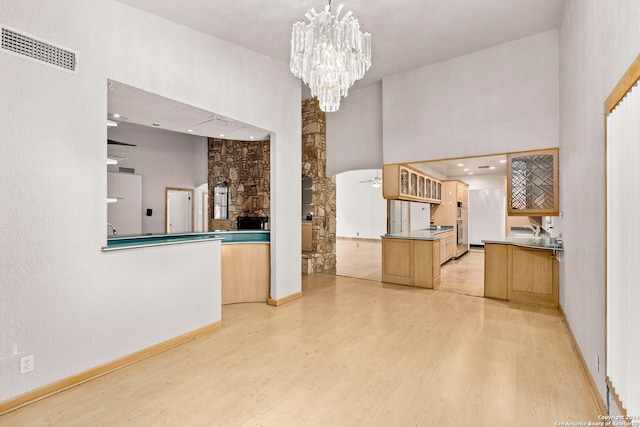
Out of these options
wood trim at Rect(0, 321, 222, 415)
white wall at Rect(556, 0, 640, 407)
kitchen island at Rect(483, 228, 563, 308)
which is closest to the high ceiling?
white wall at Rect(556, 0, 640, 407)

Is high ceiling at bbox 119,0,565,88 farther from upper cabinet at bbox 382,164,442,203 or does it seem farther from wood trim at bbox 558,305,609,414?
wood trim at bbox 558,305,609,414

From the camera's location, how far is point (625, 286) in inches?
61.1

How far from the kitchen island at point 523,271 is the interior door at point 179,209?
7.41m

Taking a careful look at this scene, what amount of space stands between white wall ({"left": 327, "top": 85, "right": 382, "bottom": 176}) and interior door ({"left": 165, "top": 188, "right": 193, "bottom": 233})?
4.62 m

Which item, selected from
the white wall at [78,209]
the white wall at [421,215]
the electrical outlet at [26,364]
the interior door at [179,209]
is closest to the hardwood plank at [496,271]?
the white wall at [421,215]

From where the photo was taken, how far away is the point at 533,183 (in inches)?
173

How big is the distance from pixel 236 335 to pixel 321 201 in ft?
13.0

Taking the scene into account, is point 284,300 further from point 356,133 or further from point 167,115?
point 356,133

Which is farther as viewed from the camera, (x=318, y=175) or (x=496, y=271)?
(x=318, y=175)

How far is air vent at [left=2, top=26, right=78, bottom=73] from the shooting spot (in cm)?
225

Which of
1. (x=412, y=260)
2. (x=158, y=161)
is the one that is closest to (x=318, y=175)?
(x=412, y=260)

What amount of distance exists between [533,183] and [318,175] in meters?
3.99

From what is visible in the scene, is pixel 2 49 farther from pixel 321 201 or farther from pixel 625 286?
pixel 321 201

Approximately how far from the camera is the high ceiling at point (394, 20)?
3381 millimetres
